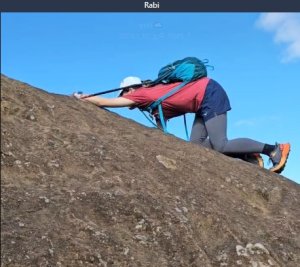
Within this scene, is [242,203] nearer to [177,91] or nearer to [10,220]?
[177,91]

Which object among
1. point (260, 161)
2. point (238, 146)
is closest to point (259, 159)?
point (260, 161)

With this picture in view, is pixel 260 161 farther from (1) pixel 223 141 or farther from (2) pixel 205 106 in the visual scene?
(2) pixel 205 106

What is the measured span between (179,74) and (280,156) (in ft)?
10.9

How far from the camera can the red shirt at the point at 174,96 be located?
1256 cm

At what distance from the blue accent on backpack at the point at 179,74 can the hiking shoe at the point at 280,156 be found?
8.71 ft

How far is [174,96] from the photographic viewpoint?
1258cm

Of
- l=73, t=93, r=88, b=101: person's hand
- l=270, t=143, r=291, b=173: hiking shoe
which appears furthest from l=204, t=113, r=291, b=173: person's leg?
l=73, t=93, r=88, b=101: person's hand

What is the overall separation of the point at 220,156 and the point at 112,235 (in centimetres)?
485

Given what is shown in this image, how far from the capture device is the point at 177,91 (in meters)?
12.6

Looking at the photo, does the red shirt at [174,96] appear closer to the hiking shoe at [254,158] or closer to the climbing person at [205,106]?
the climbing person at [205,106]

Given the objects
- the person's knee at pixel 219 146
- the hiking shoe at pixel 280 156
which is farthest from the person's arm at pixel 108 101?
the hiking shoe at pixel 280 156

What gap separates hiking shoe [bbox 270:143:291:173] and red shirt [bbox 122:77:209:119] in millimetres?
2317

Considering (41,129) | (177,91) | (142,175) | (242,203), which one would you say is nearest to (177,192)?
(142,175)

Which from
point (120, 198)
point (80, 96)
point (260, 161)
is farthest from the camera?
point (260, 161)
